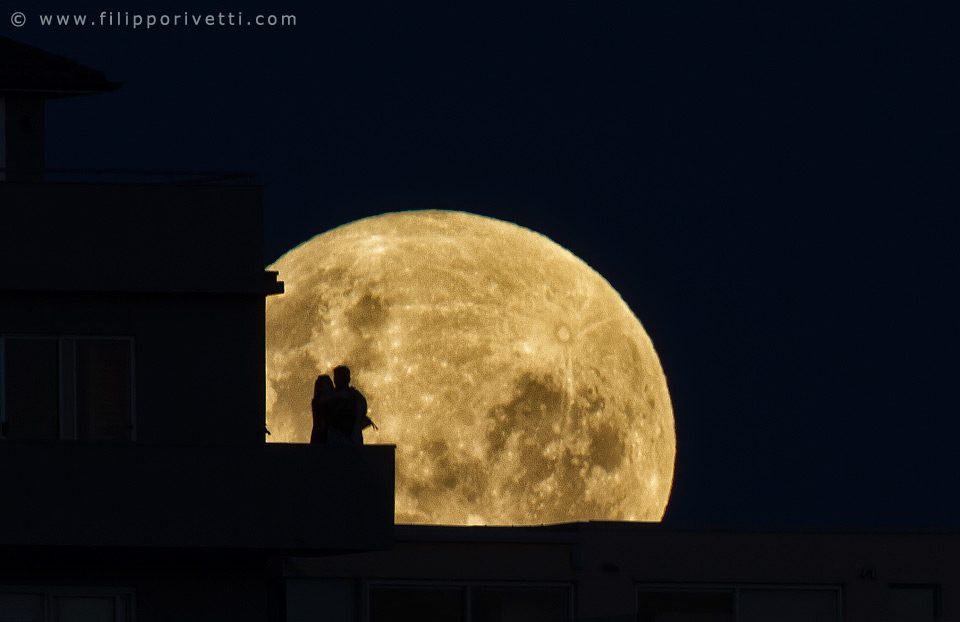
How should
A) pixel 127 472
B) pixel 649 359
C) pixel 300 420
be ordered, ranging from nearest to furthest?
1. pixel 127 472
2. pixel 300 420
3. pixel 649 359

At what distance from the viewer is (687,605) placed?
3697cm

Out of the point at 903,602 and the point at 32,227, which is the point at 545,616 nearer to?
the point at 903,602

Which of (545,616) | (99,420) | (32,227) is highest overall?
(32,227)

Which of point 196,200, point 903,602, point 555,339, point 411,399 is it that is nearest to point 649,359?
point 555,339

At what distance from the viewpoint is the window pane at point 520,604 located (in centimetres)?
3628

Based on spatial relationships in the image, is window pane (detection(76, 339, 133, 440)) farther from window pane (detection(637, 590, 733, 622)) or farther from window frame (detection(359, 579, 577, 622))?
window pane (detection(637, 590, 733, 622))

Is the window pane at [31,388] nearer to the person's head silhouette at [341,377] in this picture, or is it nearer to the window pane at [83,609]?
the window pane at [83,609]

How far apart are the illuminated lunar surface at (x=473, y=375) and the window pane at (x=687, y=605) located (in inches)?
487

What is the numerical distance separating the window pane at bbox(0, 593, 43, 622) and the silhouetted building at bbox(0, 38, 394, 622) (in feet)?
0.05

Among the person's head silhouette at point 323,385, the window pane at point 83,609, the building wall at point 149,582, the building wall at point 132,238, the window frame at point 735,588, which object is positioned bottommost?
the window frame at point 735,588

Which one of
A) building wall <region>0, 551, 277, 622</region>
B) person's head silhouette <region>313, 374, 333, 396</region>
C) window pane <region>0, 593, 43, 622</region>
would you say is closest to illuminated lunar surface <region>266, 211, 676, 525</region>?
building wall <region>0, 551, 277, 622</region>

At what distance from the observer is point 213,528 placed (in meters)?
29.3

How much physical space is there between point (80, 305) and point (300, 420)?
752 inches

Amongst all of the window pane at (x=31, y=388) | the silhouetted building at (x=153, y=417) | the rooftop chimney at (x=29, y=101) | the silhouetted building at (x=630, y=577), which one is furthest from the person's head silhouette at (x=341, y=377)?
the silhouetted building at (x=630, y=577)
